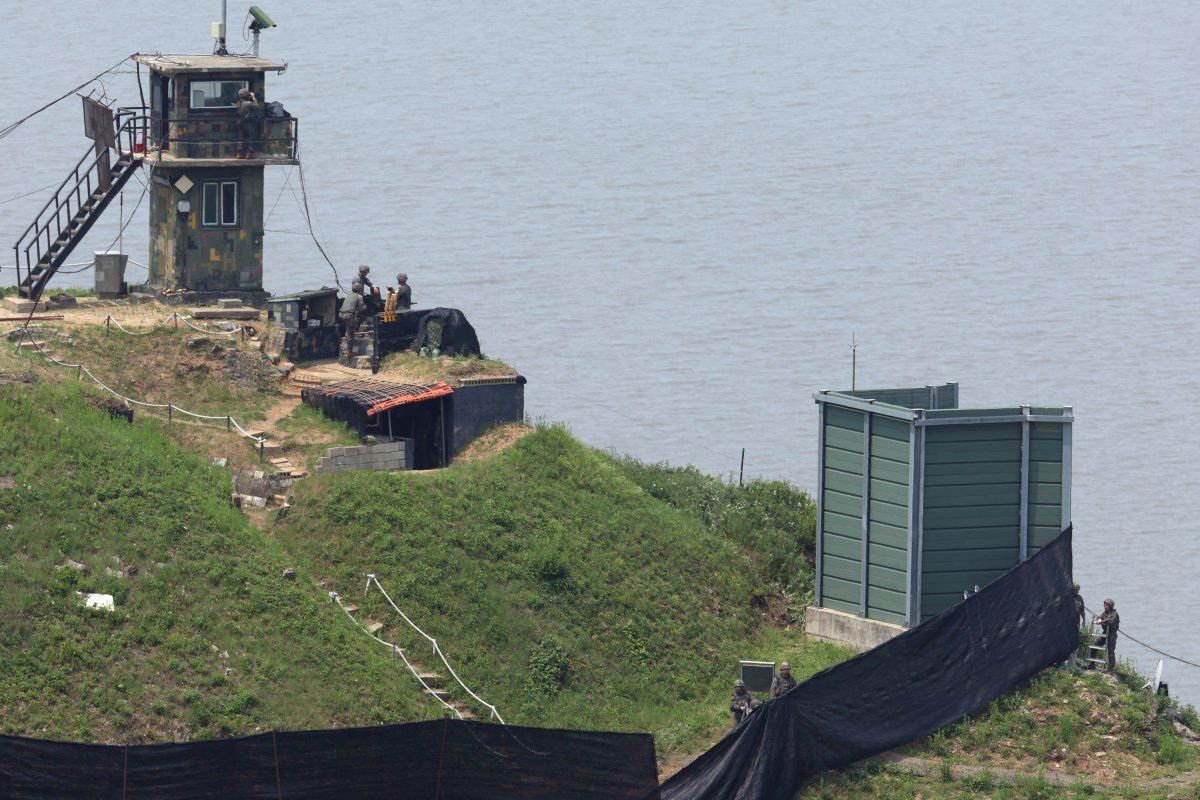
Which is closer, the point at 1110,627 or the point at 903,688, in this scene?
the point at 903,688

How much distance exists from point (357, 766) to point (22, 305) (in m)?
19.8

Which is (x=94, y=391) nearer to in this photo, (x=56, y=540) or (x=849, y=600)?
(x=56, y=540)

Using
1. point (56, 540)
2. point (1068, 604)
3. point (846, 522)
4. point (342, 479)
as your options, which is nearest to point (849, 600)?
point (846, 522)

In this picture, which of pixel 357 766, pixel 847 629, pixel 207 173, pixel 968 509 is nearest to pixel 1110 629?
pixel 968 509

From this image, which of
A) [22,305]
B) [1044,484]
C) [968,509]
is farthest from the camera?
[22,305]

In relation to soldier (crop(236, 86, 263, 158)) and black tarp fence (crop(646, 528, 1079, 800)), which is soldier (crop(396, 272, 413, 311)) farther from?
black tarp fence (crop(646, 528, 1079, 800))

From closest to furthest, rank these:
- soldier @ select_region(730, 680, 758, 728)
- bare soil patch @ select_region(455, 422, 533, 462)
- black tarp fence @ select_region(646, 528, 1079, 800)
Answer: black tarp fence @ select_region(646, 528, 1079, 800)
soldier @ select_region(730, 680, 758, 728)
bare soil patch @ select_region(455, 422, 533, 462)

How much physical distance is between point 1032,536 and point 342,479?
40.4 ft

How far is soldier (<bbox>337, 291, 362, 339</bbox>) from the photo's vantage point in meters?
49.3

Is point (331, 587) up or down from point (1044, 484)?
down

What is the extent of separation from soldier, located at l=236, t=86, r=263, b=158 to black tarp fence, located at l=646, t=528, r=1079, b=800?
20346 mm

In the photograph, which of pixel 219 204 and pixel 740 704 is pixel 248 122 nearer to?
pixel 219 204

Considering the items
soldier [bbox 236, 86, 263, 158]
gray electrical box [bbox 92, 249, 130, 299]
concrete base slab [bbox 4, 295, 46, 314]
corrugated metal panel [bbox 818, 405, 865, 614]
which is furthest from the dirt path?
gray electrical box [bbox 92, 249, 130, 299]

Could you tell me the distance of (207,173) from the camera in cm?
5119
